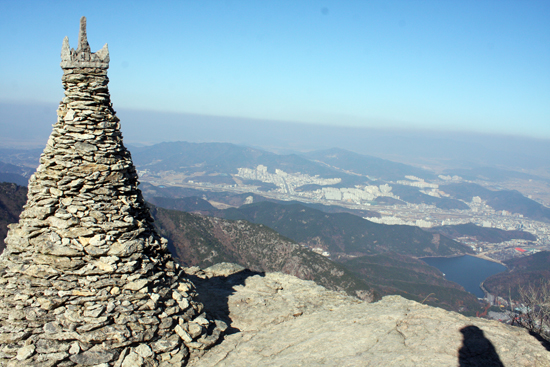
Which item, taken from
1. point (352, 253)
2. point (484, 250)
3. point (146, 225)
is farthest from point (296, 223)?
point (146, 225)

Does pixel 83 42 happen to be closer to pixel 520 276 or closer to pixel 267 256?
pixel 267 256

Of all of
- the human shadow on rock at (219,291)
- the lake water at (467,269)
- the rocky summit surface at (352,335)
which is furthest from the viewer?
the lake water at (467,269)

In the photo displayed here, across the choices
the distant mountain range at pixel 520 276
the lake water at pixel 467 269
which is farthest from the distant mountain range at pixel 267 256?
the lake water at pixel 467 269

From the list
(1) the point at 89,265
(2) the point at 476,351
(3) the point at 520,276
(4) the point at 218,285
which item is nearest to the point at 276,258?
(4) the point at 218,285

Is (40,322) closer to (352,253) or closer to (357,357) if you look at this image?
(357,357)

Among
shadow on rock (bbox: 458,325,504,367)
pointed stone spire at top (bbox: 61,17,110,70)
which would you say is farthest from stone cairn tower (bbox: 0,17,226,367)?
shadow on rock (bbox: 458,325,504,367)

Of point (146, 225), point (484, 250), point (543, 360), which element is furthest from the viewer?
point (484, 250)

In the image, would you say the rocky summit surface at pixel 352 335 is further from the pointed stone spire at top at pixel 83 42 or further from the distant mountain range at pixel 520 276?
the distant mountain range at pixel 520 276
